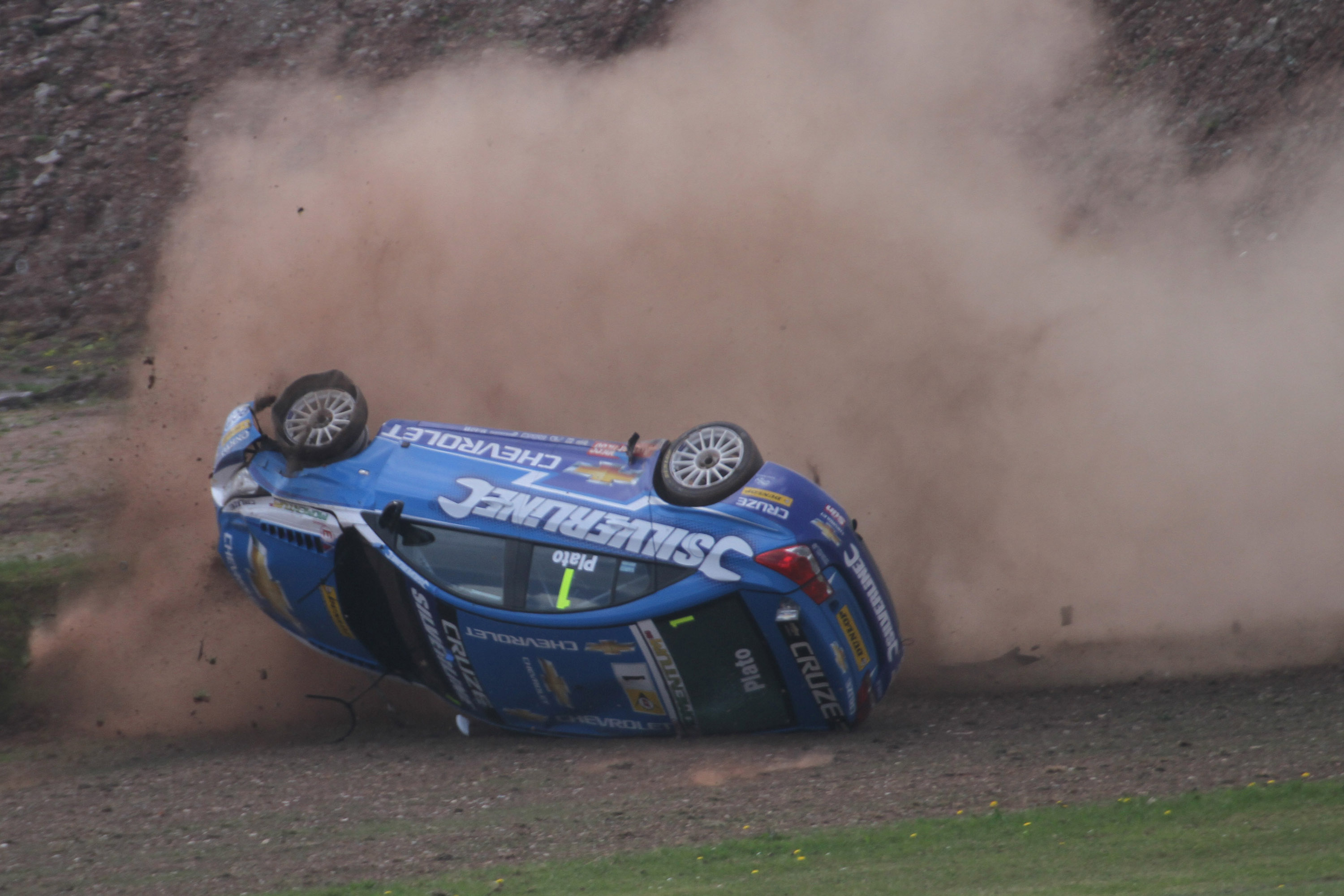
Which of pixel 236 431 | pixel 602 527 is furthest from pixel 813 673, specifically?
pixel 236 431

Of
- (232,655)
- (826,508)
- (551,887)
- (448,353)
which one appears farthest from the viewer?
(448,353)

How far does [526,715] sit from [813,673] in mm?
1836

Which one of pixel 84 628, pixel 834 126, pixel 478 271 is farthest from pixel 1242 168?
pixel 84 628

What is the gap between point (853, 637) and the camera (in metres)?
7.11

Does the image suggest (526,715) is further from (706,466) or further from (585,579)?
(706,466)

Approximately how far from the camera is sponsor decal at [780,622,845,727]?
22.4 ft

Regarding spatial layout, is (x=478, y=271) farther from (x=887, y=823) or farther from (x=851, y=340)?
(x=887, y=823)

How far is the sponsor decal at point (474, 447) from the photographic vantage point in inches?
297

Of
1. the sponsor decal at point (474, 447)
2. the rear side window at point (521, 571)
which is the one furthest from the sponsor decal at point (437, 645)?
the sponsor decal at point (474, 447)

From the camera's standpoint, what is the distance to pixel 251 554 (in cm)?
771

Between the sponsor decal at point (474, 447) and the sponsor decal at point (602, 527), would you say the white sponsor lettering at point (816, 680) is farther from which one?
the sponsor decal at point (474, 447)

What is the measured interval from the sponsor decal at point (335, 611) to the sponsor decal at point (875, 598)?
3117mm

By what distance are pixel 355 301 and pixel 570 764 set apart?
17.6 feet

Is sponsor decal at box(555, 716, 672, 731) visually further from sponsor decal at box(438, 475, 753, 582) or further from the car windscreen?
sponsor decal at box(438, 475, 753, 582)
